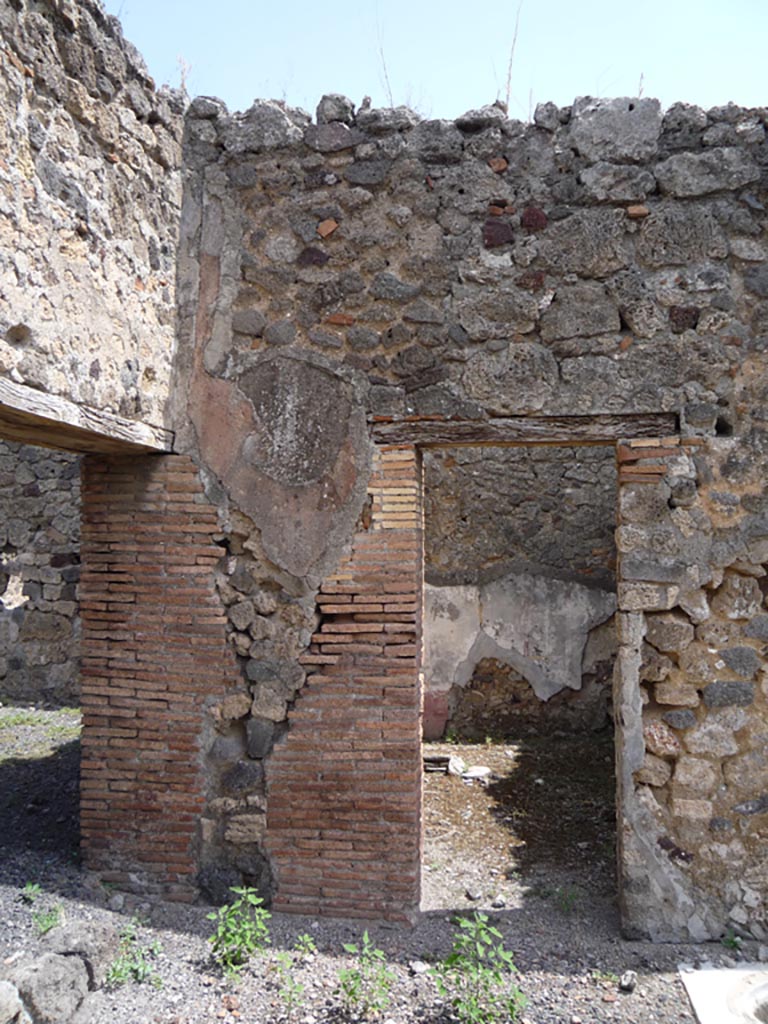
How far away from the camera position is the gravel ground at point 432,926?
336cm

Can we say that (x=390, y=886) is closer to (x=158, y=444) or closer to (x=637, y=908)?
(x=637, y=908)

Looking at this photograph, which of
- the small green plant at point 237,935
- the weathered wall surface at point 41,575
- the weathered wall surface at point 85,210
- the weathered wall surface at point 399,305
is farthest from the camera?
the weathered wall surface at point 41,575

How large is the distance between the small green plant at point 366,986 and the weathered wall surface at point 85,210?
251cm

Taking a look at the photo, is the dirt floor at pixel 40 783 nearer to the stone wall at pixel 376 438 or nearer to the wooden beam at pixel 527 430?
the stone wall at pixel 376 438

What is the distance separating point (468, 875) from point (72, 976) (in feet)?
7.75

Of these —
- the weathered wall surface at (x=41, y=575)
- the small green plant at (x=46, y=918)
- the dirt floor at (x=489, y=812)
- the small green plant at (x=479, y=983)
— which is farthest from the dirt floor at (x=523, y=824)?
the weathered wall surface at (x=41, y=575)

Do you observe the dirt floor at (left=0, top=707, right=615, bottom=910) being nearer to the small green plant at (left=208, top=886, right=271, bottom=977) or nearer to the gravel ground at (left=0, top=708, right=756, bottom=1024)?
the gravel ground at (left=0, top=708, right=756, bottom=1024)

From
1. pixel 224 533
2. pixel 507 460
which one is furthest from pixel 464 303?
pixel 507 460

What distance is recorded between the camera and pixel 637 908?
12.9 feet

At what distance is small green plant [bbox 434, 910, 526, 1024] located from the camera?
3.23m

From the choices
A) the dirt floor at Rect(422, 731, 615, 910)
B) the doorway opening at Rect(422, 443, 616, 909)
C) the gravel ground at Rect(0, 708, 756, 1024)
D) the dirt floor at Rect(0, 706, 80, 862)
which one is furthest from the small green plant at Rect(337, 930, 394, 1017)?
the doorway opening at Rect(422, 443, 616, 909)

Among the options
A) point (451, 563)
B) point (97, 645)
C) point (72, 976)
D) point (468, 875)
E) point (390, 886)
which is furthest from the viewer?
point (451, 563)

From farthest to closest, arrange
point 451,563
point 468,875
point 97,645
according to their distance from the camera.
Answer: point 451,563 < point 468,875 < point 97,645

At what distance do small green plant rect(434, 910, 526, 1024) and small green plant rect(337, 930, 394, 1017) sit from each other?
8.5 inches
